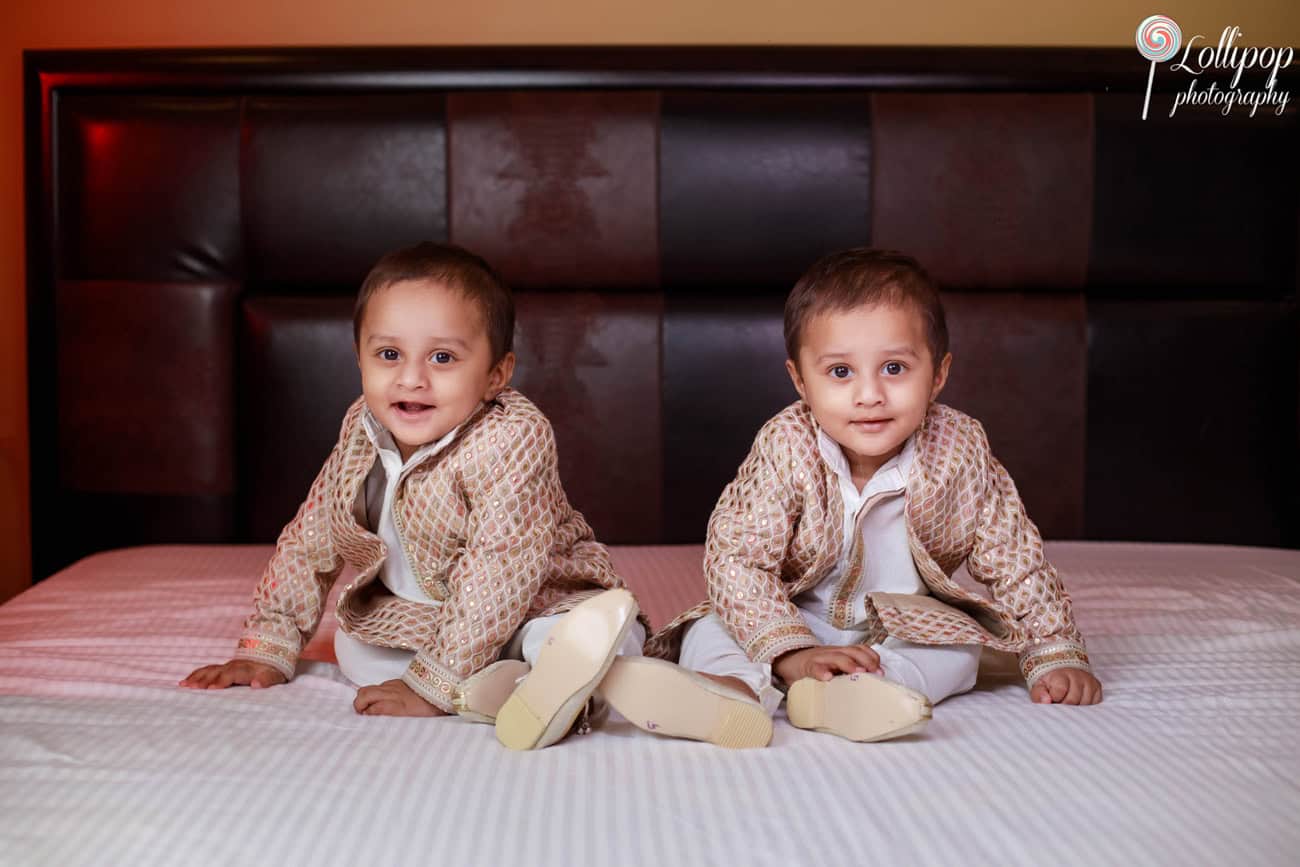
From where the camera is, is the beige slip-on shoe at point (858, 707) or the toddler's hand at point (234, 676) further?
the toddler's hand at point (234, 676)

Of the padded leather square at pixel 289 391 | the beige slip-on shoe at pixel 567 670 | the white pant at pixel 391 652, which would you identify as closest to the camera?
the beige slip-on shoe at pixel 567 670

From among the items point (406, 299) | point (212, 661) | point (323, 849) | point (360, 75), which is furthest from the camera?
point (360, 75)

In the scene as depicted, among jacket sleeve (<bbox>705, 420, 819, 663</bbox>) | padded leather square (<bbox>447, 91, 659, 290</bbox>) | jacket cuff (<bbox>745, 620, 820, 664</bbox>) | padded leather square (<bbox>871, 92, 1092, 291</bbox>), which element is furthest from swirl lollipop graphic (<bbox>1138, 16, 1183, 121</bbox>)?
A: jacket cuff (<bbox>745, 620, 820, 664</bbox>)

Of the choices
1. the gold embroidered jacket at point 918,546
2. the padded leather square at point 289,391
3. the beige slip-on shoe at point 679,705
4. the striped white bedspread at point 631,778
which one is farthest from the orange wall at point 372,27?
the beige slip-on shoe at point 679,705

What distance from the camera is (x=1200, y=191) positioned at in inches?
87.7

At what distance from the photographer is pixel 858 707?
3.75ft

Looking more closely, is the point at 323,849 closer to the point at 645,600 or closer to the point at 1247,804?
the point at 1247,804

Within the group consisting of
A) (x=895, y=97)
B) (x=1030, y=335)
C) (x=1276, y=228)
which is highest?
(x=895, y=97)

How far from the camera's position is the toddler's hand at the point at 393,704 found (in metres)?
1.24

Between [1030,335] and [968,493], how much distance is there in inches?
35.2

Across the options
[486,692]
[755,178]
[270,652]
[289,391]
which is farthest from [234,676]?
[755,178]

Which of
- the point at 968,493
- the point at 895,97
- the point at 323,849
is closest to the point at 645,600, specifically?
the point at 968,493

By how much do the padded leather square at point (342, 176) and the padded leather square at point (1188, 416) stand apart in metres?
1.15

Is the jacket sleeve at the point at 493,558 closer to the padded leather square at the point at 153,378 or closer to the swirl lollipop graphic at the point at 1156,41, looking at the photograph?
the padded leather square at the point at 153,378
